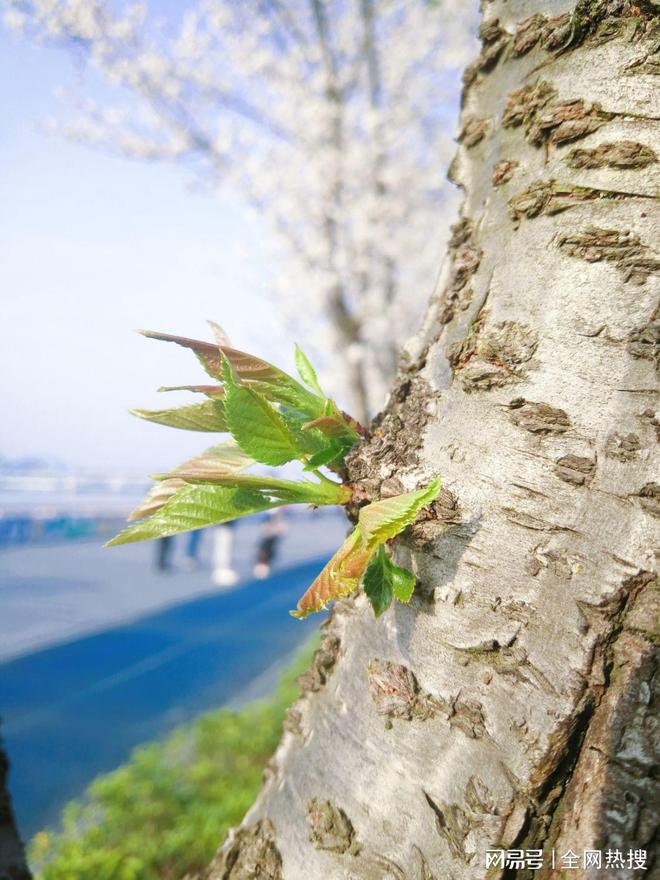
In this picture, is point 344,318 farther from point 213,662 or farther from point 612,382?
point 612,382

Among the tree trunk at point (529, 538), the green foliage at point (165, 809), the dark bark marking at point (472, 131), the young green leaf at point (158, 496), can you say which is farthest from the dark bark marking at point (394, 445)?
the green foliage at point (165, 809)

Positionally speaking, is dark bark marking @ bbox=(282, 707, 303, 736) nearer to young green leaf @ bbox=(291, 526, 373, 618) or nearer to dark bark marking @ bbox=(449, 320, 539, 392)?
young green leaf @ bbox=(291, 526, 373, 618)

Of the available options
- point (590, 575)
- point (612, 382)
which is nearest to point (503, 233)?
point (612, 382)

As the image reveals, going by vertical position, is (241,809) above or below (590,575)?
below

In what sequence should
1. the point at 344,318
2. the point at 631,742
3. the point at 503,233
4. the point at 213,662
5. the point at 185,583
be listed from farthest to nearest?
the point at 185,583, the point at 344,318, the point at 213,662, the point at 503,233, the point at 631,742

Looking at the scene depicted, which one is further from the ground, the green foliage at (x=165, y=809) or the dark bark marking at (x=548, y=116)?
the dark bark marking at (x=548, y=116)

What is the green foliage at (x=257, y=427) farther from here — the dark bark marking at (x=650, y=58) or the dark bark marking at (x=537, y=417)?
the dark bark marking at (x=650, y=58)

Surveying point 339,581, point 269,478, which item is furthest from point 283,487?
point 339,581
